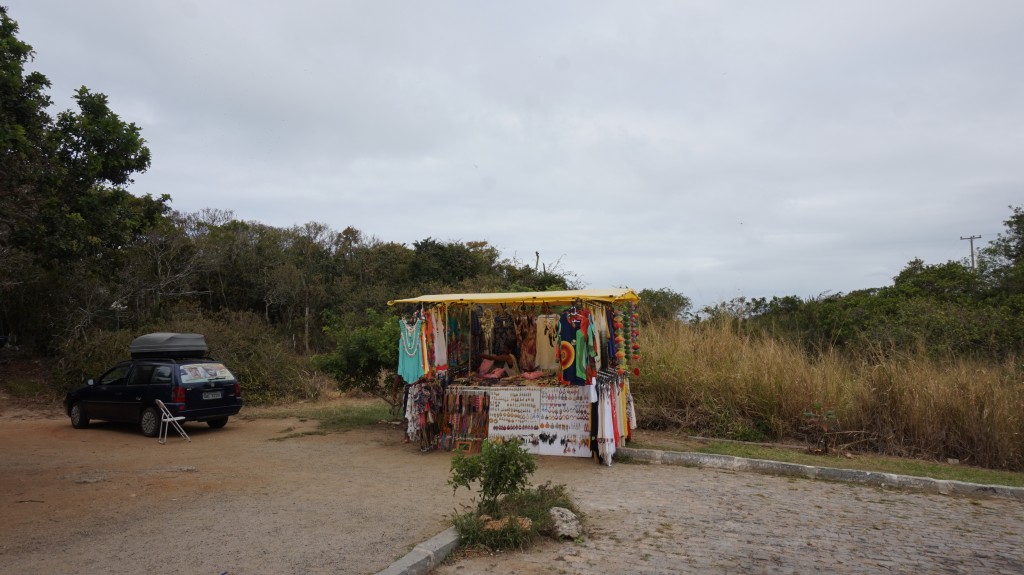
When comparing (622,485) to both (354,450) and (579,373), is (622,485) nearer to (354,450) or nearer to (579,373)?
(579,373)

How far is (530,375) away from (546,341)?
0.99 metres

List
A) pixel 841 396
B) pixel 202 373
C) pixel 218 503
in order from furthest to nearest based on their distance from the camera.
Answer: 1. pixel 202 373
2. pixel 841 396
3. pixel 218 503

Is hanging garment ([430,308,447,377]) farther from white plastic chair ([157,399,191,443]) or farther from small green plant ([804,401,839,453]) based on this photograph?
small green plant ([804,401,839,453])

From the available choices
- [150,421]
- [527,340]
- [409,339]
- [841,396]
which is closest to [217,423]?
[150,421]

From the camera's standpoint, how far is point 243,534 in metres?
5.27

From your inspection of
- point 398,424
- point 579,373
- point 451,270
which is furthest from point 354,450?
point 451,270

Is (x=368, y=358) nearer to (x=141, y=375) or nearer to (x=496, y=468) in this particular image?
(x=141, y=375)

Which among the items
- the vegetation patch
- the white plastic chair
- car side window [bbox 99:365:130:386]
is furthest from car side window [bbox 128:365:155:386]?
the vegetation patch

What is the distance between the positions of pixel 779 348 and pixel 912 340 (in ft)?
11.9

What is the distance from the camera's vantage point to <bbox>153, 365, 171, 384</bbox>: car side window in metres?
11.1

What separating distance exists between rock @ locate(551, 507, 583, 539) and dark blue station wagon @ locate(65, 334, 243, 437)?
8.27 metres

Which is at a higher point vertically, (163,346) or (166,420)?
(163,346)

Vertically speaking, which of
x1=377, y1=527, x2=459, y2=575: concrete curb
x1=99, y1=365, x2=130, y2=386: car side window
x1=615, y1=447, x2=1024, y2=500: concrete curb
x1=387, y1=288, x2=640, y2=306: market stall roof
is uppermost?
x1=387, y1=288, x2=640, y2=306: market stall roof

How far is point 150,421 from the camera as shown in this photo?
11242mm
